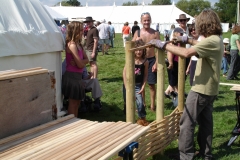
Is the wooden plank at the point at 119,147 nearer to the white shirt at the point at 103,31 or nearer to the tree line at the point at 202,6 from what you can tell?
the white shirt at the point at 103,31

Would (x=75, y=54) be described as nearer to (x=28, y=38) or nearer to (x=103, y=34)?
(x=28, y=38)

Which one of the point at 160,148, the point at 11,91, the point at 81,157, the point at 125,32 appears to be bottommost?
the point at 160,148

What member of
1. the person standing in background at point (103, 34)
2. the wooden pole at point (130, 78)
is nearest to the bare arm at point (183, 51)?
the wooden pole at point (130, 78)

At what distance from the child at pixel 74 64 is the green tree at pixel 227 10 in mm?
73432

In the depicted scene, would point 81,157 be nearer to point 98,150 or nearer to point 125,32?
point 98,150

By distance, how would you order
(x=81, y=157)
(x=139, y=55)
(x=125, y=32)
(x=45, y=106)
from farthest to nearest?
(x=125, y=32), (x=139, y=55), (x=45, y=106), (x=81, y=157)

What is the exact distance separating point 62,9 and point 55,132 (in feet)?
145

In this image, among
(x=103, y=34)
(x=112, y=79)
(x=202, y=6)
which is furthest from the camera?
(x=202, y=6)

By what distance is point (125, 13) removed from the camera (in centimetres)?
4322

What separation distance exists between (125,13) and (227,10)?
168ft

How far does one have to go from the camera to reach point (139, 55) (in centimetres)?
475

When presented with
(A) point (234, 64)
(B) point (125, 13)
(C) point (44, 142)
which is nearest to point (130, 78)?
(C) point (44, 142)

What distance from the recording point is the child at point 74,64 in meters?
4.50

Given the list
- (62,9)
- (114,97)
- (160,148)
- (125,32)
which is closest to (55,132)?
(160,148)
